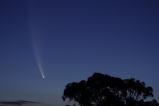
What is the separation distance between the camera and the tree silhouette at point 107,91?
223ft

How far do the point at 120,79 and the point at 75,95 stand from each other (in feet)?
35.4

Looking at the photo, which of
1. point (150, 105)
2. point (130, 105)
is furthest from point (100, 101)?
point (150, 105)

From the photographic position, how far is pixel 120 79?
2744 inches

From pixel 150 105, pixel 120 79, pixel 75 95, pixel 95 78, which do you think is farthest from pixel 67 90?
pixel 150 105

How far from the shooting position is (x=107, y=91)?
68.0m

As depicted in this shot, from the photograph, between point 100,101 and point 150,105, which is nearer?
point 100,101

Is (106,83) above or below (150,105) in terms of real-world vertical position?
above

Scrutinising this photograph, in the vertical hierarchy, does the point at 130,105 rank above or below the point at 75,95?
below

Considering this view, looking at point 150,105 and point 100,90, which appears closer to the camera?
point 100,90

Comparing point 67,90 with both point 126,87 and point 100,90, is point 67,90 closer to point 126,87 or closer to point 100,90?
point 100,90

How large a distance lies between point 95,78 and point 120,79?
578 cm

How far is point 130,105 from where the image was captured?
219ft

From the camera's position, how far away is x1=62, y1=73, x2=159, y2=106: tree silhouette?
223 ft

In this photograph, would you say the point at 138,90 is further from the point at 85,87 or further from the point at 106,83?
the point at 85,87
